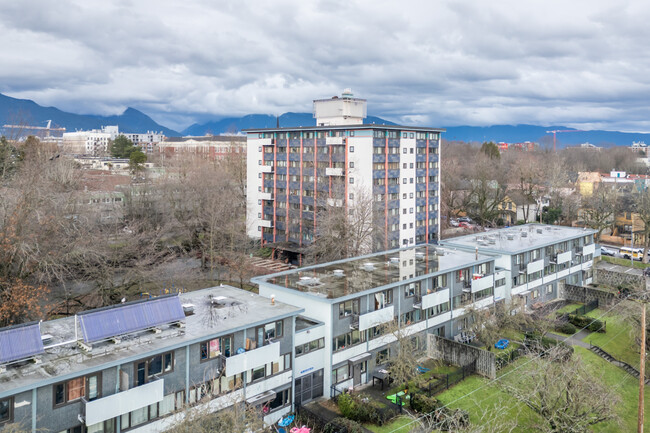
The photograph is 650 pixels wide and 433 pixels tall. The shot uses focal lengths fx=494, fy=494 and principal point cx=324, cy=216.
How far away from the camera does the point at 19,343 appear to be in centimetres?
1903

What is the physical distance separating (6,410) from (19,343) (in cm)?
279

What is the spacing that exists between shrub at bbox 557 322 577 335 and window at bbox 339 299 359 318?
19.5 metres

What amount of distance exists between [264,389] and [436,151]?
1804 inches

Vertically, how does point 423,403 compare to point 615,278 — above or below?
below

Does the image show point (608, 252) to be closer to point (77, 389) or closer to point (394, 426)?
point (394, 426)

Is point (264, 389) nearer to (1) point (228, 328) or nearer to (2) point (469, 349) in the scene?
(1) point (228, 328)

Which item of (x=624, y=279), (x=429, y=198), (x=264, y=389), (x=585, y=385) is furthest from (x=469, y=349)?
(x=429, y=198)

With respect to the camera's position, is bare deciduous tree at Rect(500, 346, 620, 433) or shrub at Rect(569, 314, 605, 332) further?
shrub at Rect(569, 314, 605, 332)

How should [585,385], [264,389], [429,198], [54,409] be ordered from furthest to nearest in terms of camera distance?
[429,198], [264,389], [585,385], [54,409]

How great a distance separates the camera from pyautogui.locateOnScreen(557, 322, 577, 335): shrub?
3853cm

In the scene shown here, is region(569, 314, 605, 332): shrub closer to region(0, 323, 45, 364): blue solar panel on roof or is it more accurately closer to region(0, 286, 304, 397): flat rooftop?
region(0, 286, 304, 397): flat rooftop

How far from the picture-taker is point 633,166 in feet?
458

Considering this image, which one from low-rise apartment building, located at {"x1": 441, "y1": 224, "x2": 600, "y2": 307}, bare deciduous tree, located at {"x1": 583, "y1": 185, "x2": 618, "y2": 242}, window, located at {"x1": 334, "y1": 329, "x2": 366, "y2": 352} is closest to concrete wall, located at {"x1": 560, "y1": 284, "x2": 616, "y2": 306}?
low-rise apartment building, located at {"x1": 441, "y1": 224, "x2": 600, "y2": 307}

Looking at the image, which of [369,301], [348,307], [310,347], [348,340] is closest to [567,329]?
[369,301]
